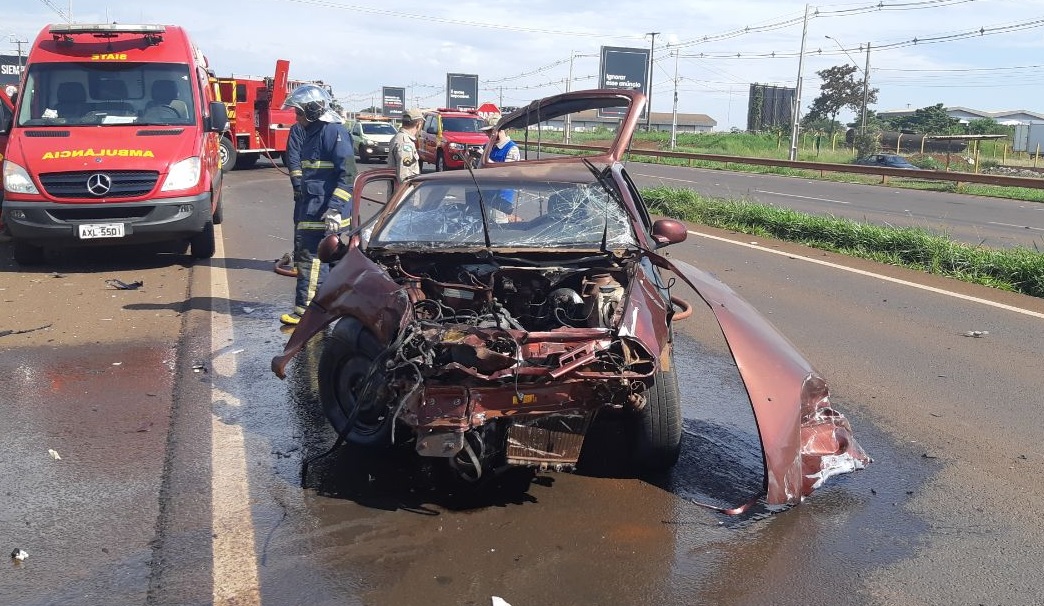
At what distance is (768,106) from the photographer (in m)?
80.0

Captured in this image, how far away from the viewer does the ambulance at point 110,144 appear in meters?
10.0

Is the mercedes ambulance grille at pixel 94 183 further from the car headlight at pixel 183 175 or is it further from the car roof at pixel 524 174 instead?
the car roof at pixel 524 174

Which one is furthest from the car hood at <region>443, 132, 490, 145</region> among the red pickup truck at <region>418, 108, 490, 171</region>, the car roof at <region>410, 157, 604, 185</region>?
the car roof at <region>410, 157, 604, 185</region>

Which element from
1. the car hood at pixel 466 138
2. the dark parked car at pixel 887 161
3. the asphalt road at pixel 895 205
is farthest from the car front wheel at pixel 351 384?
the dark parked car at pixel 887 161

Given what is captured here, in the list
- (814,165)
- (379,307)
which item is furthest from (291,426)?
(814,165)

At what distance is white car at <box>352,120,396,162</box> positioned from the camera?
31423mm

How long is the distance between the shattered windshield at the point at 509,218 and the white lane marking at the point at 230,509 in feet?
4.58

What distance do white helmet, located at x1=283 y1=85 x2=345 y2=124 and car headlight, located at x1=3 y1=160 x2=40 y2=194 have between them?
11.9ft

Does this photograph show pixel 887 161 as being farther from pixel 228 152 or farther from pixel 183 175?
pixel 183 175

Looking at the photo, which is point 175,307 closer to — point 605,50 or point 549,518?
point 549,518

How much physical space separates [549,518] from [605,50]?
2906 inches

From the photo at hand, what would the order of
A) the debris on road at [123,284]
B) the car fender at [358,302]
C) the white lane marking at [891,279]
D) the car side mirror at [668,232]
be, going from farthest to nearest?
the debris on road at [123,284], the white lane marking at [891,279], the car side mirror at [668,232], the car fender at [358,302]

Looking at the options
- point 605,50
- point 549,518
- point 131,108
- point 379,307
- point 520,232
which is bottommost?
point 549,518

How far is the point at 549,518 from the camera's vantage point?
4.36 m
